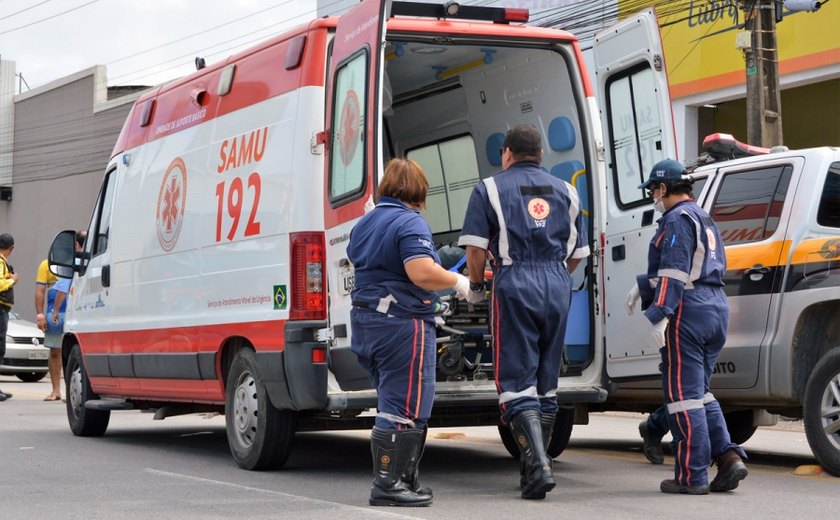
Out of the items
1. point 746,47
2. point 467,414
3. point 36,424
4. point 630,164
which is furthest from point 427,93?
point 746,47

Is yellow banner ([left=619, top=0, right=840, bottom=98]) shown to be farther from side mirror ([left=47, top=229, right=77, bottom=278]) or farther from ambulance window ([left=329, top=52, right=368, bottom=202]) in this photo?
ambulance window ([left=329, top=52, right=368, bottom=202])

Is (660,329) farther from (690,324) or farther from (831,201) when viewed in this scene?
(831,201)

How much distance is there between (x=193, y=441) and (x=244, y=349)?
107 inches

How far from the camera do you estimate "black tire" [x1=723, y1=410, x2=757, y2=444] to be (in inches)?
351

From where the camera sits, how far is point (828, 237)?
301 inches

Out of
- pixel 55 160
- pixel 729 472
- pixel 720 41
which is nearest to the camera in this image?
pixel 729 472

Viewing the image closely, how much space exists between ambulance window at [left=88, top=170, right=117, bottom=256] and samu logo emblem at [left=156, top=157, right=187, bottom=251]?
114cm

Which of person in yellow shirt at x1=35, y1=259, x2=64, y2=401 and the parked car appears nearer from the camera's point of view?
person in yellow shirt at x1=35, y1=259, x2=64, y2=401

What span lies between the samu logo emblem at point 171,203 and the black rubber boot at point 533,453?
340cm

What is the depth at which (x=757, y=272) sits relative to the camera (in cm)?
796

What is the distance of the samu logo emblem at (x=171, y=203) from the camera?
9.02m

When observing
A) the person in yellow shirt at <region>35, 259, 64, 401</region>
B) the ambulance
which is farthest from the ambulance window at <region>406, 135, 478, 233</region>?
the person in yellow shirt at <region>35, 259, 64, 401</region>

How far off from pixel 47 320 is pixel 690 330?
384 inches

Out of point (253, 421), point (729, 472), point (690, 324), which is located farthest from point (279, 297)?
point (729, 472)
